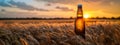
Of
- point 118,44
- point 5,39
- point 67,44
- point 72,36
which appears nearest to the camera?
point 5,39

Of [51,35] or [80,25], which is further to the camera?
[80,25]

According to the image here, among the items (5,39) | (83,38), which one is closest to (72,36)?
(83,38)

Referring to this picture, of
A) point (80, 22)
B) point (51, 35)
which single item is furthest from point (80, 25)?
point (51, 35)

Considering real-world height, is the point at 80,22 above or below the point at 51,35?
above

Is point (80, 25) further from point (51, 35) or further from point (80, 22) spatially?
point (51, 35)

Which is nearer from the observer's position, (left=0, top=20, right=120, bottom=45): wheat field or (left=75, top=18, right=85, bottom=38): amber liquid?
(left=0, top=20, right=120, bottom=45): wheat field

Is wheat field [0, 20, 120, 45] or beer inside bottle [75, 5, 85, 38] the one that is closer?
wheat field [0, 20, 120, 45]

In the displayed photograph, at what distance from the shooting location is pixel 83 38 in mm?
3824

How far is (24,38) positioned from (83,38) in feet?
2.88

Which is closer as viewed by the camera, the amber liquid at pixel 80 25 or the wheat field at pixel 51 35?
the wheat field at pixel 51 35

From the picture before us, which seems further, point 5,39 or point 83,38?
point 83,38

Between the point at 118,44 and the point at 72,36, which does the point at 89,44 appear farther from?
the point at 118,44

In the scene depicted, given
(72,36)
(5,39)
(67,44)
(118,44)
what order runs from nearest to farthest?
(5,39) < (67,44) < (72,36) < (118,44)

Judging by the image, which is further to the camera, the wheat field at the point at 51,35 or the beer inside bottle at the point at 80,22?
the beer inside bottle at the point at 80,22
